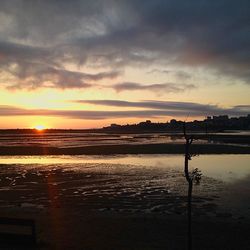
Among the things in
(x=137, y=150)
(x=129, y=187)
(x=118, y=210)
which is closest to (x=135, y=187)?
(x=129, y=187)

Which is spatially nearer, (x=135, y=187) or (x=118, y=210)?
(x=118, y=210)

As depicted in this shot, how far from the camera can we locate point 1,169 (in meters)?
33.9

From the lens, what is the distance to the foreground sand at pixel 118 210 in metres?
13.4

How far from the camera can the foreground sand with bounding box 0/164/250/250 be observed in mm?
13375

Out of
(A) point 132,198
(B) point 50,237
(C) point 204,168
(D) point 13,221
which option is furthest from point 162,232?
(C) point 204,168

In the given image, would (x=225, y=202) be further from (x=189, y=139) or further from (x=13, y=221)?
(x=13, y=221)

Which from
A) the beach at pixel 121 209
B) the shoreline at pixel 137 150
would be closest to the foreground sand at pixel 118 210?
the beach at pixel 121 209

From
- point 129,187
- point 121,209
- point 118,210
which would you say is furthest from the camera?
point 129,187

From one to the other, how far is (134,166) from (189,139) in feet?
76.8

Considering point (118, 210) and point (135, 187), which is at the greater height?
point (135, 187)

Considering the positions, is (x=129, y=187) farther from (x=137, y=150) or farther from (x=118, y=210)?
(x=137, y=150)

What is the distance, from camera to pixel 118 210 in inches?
718

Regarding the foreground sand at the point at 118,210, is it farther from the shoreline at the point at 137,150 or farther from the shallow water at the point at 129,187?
the shoreline at the point at 137,150

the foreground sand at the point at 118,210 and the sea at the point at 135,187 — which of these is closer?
the foreground sand at the point at 118,210
